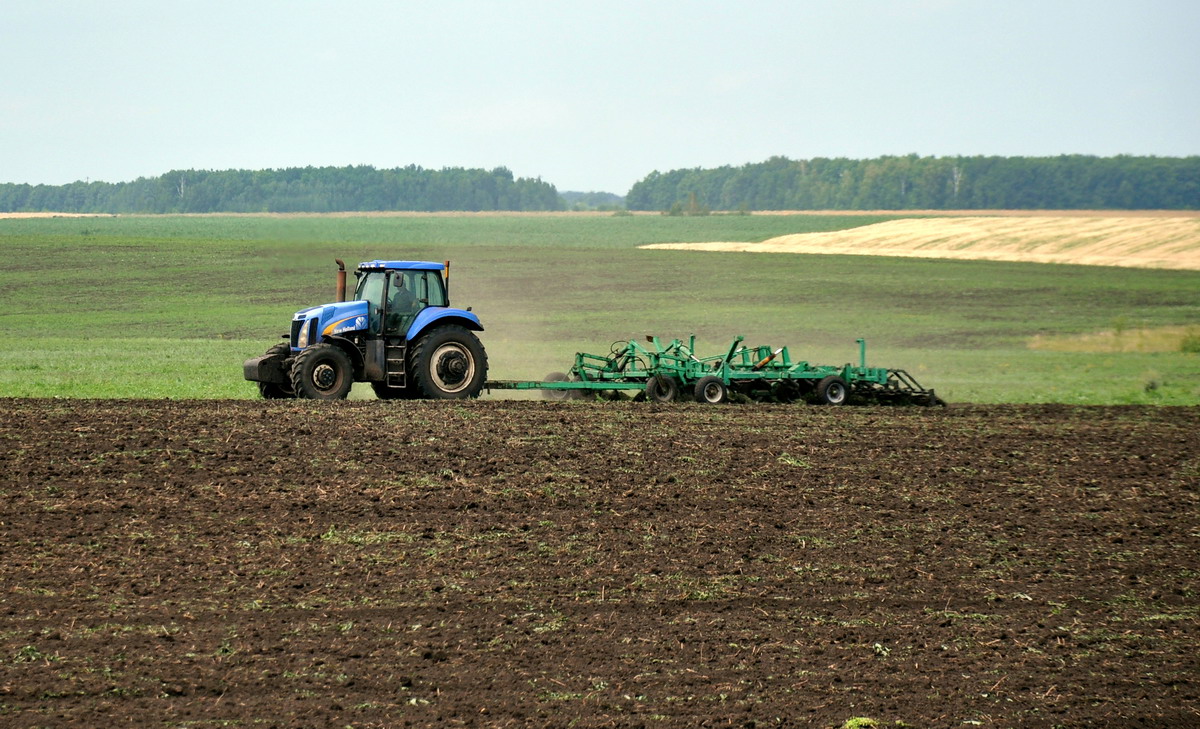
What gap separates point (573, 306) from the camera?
4531cm

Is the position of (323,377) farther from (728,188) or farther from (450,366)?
(728,188)

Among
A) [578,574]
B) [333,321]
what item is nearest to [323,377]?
[333,321]

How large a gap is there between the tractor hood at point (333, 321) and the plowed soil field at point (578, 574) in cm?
234

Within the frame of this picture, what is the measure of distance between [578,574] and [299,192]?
161 feet

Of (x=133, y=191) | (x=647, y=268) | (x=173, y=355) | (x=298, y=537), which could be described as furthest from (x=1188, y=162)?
(x=298, y=537)

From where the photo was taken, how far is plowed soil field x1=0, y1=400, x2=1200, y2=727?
730cm

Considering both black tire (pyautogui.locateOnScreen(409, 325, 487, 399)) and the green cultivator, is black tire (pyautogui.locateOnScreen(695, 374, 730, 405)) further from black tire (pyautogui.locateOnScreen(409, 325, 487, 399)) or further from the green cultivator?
black tire (pyautogui.locateOnScreen(409, 325, 487, 399))

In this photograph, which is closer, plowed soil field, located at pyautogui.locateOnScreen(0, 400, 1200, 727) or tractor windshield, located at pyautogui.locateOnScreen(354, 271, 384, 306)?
plowed soil field, located at pyautogui.locateOnScreen(0, 400, 1200, 727)

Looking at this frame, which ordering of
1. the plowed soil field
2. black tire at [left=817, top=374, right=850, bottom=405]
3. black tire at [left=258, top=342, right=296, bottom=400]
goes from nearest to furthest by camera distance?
the plowed soil field → black tire at [left=258, top=342, right=296, bottom=400] → black tire at [left=817, top=374, right=850, bottom=405]

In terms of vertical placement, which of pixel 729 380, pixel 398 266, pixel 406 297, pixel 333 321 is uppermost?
pixel 398 266

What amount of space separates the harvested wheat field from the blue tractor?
42206mm

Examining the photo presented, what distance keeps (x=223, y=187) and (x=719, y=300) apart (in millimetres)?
32148

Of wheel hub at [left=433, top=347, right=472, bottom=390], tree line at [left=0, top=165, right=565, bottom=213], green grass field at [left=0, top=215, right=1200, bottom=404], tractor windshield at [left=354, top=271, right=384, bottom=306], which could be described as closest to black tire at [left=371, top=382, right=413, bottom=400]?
wheel hub at [left=433, top=347, right=472, bottom=390]

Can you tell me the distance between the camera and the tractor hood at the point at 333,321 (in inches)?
717
